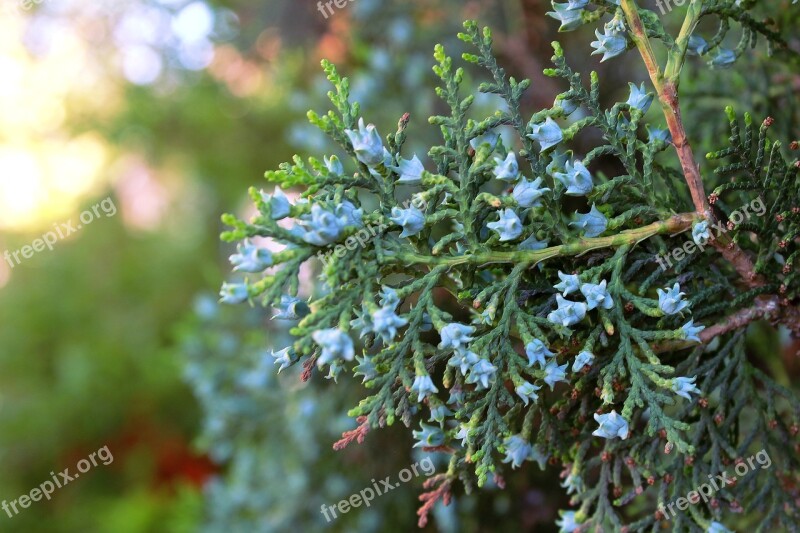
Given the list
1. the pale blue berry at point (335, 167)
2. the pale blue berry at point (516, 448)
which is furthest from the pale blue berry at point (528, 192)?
the pale blue berry at point (516, 448)

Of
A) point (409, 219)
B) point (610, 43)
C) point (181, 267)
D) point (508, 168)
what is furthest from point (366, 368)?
point (181, 267)

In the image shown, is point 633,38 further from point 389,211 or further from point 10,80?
point 10,80

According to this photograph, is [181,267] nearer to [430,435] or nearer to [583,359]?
[430,435]

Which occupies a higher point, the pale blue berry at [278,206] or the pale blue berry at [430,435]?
the pale blue berry at [278,206]

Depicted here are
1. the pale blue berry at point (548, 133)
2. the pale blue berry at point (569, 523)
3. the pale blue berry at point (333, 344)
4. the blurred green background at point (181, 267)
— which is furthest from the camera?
the blurred green background at point (181, 267)

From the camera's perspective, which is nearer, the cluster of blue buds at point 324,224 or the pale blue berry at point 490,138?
the cluster of blue buds at point 324,224

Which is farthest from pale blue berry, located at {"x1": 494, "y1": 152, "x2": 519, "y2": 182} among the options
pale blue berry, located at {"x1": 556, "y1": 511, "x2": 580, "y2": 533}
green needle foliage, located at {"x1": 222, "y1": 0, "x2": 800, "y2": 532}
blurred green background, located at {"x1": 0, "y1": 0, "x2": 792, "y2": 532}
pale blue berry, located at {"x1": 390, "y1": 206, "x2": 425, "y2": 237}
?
blurred green background, located at {"x1": 0, "y1": 0, "x2": 792, "y2": 532}

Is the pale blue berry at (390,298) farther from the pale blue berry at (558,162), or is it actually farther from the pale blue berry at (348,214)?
the pale blue berry at (558,162)
